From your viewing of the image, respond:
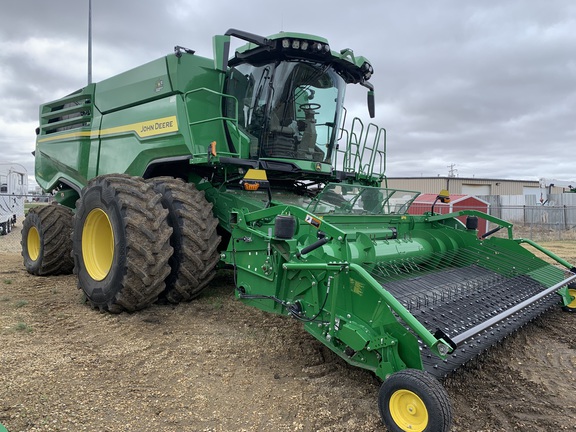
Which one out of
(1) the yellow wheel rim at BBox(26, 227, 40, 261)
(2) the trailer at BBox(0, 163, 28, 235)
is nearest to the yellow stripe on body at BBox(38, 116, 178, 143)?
(1) the yellow wheel rim at BBox(26, 227, 40, 261)

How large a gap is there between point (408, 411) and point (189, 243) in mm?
2594

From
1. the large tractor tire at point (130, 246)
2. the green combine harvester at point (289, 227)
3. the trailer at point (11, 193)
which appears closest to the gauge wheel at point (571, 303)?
the green combine harvester at point (289, 227)

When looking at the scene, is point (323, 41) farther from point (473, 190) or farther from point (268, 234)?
point (473, 190)

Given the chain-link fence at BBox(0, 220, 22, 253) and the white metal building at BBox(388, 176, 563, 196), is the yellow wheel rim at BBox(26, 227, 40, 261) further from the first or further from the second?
the white metal building at BBox(388, 176, 563, 196)

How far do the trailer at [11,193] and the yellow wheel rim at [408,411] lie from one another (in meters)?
16.1

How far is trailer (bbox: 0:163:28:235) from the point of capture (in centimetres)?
1558

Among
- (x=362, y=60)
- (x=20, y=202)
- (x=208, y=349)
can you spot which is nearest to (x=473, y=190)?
(x=20, y=202)

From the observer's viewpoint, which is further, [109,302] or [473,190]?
[473,190]

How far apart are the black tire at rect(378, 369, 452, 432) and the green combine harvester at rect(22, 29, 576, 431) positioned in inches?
0.4

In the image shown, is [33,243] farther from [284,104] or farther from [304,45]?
[304,45]

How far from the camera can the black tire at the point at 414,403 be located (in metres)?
2.23

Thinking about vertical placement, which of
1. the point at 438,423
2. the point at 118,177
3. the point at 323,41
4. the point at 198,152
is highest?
the point at 323,41

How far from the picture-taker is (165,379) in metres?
3.12

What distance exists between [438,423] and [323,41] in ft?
12.8
